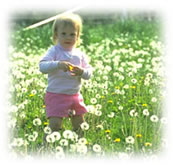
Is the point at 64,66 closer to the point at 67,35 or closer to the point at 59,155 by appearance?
the point at 67,35

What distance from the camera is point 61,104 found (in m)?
3.32

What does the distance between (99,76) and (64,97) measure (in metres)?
1.64

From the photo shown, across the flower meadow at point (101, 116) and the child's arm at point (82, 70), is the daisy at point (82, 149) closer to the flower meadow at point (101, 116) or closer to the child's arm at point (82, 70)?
the flower meadow at point (101, 116)

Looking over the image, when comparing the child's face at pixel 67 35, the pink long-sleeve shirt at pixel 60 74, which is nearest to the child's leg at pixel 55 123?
the pink long-sleeve shirt at pixel 60 74

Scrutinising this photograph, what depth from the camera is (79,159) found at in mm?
2717

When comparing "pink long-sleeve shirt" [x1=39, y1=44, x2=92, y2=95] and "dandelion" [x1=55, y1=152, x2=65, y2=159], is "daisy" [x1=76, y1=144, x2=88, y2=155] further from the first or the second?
"pink long-sleeve shirt" [x1=39, y1=44, x2=92, y2=95]

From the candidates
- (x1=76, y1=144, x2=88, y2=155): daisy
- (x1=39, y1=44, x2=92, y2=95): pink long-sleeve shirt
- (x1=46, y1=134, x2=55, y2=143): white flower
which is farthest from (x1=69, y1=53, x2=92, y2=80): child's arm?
(x1=76, y1=144, x2=88, y2=155): daisy

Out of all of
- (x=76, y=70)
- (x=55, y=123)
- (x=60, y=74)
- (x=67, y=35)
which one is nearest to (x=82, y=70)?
(x=76, y=70)

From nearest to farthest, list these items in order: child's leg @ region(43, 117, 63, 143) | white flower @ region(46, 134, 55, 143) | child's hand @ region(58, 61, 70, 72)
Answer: white flower @ region(46, 134, 55, 143) < child's hand @ region(58, 61, 70, 72) < child's leg @ region(43, 117, 63, 143)

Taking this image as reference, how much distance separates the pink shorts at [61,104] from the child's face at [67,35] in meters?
0.43

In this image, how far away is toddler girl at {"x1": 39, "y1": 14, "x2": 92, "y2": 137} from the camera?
332 cm

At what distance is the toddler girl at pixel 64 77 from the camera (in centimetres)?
332

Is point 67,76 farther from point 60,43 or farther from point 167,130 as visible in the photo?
point 167,130

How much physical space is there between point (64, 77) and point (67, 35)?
1.10ft
